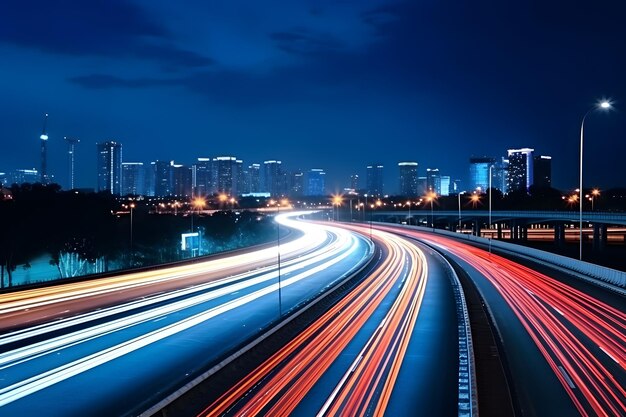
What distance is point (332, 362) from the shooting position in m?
16.2

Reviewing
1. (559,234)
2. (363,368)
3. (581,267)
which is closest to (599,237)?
(559,234)

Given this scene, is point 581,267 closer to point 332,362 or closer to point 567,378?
point 567,378

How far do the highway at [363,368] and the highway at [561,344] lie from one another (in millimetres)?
1745

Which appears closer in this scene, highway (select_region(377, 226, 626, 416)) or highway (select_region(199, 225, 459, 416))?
highway (select_region(199, 225, 459, 416))

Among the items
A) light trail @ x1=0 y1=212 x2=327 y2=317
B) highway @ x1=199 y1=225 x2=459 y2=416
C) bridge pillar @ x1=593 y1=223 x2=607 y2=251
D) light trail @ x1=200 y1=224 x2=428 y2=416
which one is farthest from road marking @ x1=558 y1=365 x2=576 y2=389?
bridge pillar @ x1=593 y1=223 x2=607 y2=251

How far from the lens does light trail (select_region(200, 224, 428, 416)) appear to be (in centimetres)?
1248

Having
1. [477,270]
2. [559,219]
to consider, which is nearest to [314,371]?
[477,270]

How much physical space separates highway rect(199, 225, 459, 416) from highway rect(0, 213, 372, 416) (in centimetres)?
172

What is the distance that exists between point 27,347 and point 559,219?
80.9 metres

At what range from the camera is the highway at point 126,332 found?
13.9m

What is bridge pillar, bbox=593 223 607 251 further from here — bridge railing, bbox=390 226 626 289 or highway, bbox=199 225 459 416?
highway, bbox=199 225 459 416

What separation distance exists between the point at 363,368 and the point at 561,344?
267 inches

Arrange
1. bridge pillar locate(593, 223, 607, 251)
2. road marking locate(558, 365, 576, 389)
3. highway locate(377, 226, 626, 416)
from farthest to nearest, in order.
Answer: bridge pillar locate(593, 223, 607, 251) → road marking locate(558, 365, 576, 389) → highway locate(377, 226, 626, 416)

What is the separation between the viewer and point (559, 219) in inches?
3423
